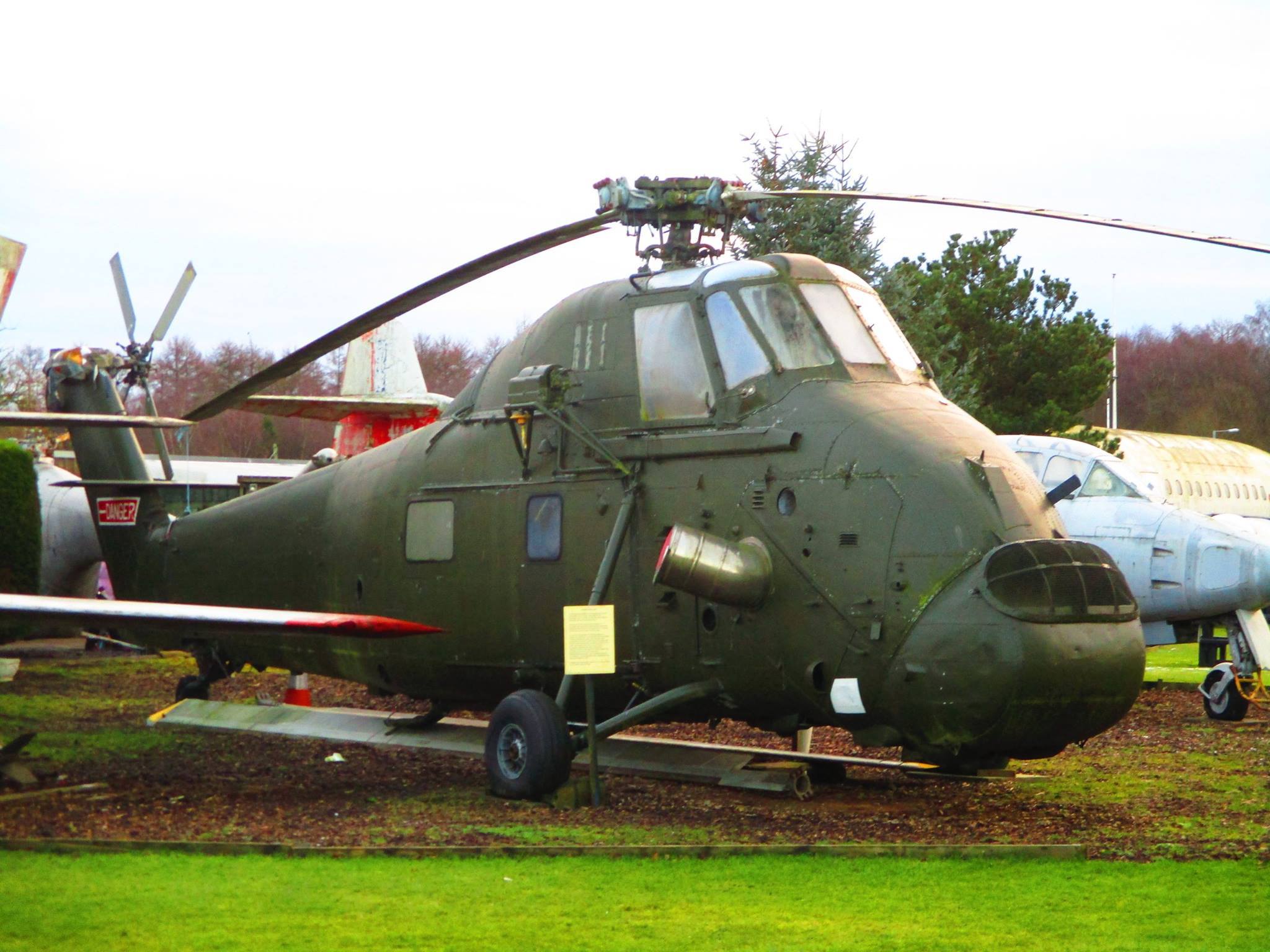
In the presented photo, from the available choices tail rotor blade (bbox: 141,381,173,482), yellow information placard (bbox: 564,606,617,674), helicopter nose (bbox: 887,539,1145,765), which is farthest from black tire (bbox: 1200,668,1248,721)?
tail rotor blade (bbox: 141,381,173,482)

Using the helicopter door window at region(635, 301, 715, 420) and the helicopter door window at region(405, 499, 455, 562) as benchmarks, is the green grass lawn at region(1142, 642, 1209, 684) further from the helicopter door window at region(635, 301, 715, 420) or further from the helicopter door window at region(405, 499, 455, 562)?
the helicopter door window at region(405, 499, 455, 562)

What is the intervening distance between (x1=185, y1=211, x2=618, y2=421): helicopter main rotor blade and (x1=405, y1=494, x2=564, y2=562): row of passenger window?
5.06ft

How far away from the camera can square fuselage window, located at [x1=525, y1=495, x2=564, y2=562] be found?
11391 millimetres

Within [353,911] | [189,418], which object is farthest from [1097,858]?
[189,418]

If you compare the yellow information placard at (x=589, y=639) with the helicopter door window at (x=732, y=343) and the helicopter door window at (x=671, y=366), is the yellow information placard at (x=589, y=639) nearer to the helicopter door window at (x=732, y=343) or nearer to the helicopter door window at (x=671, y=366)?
the helicopter door window at (x=671, y=366)

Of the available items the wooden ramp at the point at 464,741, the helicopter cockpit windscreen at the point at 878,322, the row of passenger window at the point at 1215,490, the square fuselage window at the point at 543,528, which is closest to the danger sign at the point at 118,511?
the wooden ramp at the point at 464,741

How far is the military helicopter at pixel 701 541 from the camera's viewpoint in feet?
29.8

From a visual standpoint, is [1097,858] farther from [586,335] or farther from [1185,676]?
[1185,676]

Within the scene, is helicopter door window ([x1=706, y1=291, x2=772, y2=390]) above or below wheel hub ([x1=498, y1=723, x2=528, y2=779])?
above

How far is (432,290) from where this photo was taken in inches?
473

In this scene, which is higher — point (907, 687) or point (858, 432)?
point (858, 432)

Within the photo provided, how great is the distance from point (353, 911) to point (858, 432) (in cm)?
461

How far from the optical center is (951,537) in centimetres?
925

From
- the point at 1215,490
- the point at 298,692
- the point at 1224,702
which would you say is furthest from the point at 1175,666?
the point at 298,692
